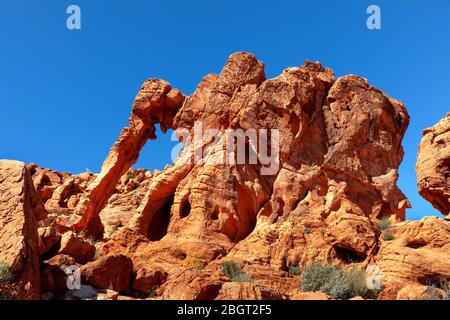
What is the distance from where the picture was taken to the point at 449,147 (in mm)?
18641

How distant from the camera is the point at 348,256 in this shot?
15.7m

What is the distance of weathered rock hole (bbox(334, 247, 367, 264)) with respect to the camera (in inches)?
608

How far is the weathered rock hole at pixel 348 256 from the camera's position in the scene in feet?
50.7

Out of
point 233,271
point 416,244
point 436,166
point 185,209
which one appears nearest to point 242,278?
point 233,271

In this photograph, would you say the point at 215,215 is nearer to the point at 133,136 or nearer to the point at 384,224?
the point at 384,224

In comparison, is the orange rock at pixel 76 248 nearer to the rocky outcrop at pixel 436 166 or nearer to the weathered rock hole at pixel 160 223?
the weathered rock hole at pixel 160 223

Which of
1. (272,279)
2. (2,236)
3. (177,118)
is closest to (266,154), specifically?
(177,118)

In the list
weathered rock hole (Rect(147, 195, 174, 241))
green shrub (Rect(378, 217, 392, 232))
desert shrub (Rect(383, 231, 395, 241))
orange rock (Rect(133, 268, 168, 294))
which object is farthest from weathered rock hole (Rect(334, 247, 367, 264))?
weathered rock hole (Rect(147, 195, 174, 241))

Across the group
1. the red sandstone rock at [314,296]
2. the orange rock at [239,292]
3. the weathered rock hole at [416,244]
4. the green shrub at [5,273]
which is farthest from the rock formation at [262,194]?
the red sandstone rock at [314,296]

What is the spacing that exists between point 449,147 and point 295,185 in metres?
5.68

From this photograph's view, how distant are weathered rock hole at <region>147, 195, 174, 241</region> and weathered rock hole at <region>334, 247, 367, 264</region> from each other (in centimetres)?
671

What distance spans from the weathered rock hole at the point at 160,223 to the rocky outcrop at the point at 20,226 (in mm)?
6452
